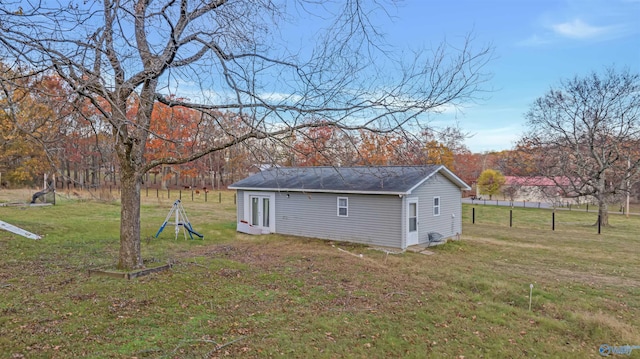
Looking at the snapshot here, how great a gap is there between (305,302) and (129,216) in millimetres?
3645

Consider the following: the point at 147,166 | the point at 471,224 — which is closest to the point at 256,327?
the point at 147,166

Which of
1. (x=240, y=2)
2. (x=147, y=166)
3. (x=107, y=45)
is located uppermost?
(x=240, y=2)

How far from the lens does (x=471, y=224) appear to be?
21.3 m

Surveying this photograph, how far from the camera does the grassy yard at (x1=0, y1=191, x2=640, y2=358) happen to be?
15.8 ft

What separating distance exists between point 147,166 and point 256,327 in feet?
12.3

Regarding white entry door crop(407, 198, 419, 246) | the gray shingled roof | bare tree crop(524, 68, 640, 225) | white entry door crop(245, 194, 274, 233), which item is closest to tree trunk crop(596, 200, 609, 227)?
bare tree crop(524, 68, 640, 225)

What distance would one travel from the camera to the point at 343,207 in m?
13.7

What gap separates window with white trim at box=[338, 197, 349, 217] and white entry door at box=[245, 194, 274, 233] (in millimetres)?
3126

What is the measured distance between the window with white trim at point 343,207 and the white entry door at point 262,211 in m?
3.13

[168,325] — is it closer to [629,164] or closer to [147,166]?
[147,166]

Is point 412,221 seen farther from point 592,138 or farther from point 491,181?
point 491,181
